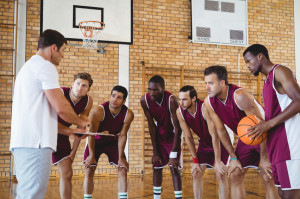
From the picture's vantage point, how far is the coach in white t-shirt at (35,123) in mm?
2205

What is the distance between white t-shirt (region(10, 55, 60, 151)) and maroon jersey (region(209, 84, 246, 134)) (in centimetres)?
198

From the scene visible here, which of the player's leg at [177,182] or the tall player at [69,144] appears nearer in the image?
the tall player at [69,144]

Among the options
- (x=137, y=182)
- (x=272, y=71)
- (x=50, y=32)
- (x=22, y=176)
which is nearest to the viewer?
(x=22, y=176)

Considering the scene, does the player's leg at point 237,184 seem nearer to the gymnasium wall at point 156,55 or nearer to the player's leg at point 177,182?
the player's leg at point 177,182

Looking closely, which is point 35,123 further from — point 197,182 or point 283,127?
point 197,182

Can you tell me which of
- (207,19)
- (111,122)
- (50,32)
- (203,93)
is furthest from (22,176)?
(207,19)

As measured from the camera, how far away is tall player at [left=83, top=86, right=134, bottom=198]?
4320mm

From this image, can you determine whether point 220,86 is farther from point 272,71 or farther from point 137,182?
point 137,182

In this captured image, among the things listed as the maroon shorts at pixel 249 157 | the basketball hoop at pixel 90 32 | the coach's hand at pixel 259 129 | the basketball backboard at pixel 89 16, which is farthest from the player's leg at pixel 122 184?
the basketball backboard at pixel 89 16

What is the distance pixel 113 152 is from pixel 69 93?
Answer: 1.04 metres

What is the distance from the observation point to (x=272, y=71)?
2662mm

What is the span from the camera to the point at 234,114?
358cm


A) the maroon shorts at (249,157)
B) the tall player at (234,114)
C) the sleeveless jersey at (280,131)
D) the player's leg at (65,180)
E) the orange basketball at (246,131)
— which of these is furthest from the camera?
the player's leg at (65,180)

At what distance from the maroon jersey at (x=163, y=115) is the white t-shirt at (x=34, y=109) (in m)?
2.38
